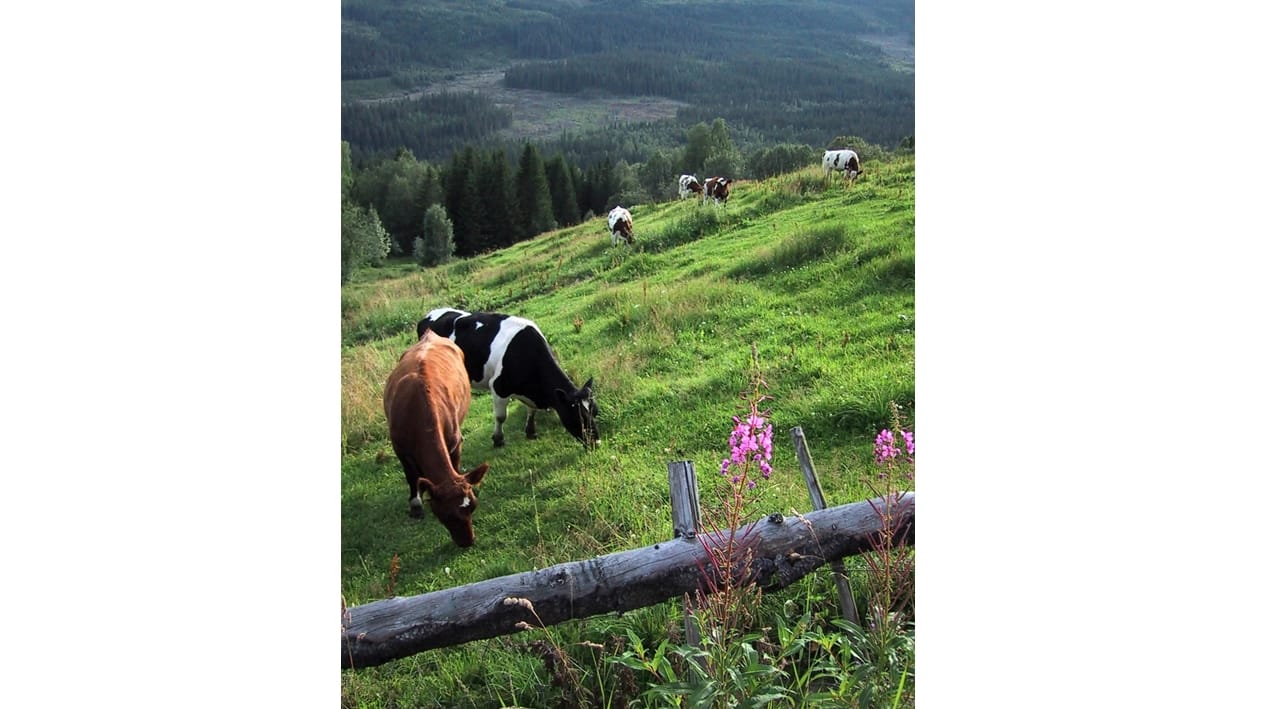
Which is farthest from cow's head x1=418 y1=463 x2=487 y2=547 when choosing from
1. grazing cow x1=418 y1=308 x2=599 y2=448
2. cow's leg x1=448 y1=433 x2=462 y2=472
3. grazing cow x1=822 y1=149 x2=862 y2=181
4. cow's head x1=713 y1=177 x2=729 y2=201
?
grazing cow x1=822 y1=149 x2=862 y2=181

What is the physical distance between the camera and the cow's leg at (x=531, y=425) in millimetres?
3350

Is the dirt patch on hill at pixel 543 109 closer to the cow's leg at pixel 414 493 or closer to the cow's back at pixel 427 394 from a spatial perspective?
the cow's back at pixel 427 394

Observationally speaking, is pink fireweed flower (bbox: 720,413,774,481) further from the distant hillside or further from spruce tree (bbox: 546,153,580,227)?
the distant hillside

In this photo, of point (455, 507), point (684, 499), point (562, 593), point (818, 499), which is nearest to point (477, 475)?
point (455, 507)

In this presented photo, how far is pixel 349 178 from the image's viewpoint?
323cm

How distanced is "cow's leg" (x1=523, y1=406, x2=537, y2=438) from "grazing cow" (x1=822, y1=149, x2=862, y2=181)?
1347 millimetres

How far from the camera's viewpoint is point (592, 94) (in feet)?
11.5

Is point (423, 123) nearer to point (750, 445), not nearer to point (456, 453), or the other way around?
point (456, 453)

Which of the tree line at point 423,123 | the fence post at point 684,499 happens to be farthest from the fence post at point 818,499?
the tree line at point 423,123

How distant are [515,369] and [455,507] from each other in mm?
493
